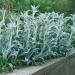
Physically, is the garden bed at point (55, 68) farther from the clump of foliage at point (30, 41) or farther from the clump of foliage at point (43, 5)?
the clump of foliage at point (43, 5)

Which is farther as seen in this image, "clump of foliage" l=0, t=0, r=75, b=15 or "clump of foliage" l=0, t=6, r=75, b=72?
"clump of foliage" l=0, t=0, r=75, b=15

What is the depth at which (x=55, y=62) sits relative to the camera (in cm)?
534

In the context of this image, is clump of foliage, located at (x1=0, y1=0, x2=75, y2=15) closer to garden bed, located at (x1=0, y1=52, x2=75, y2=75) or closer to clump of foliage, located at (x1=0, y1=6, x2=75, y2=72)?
clump of foliage, located at (x1=0, y1=6, x2=75, y2=72)

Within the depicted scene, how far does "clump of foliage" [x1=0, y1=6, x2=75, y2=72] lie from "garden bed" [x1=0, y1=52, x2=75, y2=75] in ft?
0.34

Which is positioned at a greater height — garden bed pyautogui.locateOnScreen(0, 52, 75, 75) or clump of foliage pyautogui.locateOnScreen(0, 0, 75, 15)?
clump of foliage pyautogui.locateOnScreen(0, 0, 75, 15)

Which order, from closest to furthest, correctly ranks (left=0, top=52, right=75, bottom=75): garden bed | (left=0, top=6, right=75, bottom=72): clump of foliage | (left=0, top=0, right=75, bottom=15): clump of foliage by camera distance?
(left=0, top=52, right=75, bottom=75): garden bed → (left=0, top=6, right=75, bottom=72): clump of foliage → (left=0, top=0, right=75, bottom=15): clump of foliage

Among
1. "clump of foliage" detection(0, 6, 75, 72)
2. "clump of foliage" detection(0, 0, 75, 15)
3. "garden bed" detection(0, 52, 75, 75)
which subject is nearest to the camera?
"garden bed" detection(0, 52, 75, 75)

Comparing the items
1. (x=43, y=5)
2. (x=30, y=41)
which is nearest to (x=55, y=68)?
(x=30, y=41)

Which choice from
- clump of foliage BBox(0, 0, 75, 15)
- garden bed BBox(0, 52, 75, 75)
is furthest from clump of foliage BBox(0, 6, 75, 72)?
clump of foliage BBox(0, 0, 75, 15)

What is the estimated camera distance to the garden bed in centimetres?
473

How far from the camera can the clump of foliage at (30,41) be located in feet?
16.0

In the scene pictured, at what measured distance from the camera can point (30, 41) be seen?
5105 mm

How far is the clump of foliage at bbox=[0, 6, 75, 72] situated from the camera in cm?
487

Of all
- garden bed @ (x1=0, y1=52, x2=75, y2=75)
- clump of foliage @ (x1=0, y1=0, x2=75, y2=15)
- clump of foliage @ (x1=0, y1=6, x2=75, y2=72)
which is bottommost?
garden bed @ (x1=0, y1=52, x2=75, y2=75)
